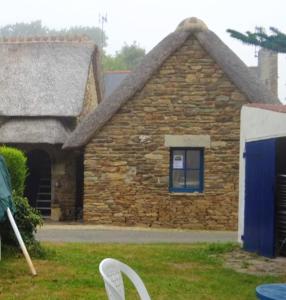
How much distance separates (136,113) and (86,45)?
625 centimetres

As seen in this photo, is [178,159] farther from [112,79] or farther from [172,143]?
[112,79]

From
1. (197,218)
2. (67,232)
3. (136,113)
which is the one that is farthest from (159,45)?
(67,232)

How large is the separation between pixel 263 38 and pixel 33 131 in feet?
27.9

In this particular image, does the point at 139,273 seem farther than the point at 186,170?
No

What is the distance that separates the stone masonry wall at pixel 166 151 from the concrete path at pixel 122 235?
69cm

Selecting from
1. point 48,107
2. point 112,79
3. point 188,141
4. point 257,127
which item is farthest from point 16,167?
point 112,79

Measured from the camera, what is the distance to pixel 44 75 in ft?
65.3

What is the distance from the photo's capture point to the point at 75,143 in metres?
16.1

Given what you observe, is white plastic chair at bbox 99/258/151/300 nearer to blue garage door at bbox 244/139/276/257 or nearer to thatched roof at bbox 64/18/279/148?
blue garage door at bbox 244/139/276/257

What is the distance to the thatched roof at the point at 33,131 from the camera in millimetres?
17375

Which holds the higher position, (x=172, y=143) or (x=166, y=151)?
(x=172, y=143)

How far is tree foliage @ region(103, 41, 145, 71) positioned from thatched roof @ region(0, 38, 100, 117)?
29970mm

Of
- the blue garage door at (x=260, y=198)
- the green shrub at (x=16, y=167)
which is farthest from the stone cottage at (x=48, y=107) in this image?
the blue garage door at (x=260, y=198)

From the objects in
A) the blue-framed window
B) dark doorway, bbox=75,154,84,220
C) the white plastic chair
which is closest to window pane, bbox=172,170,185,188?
the blue-framed window
